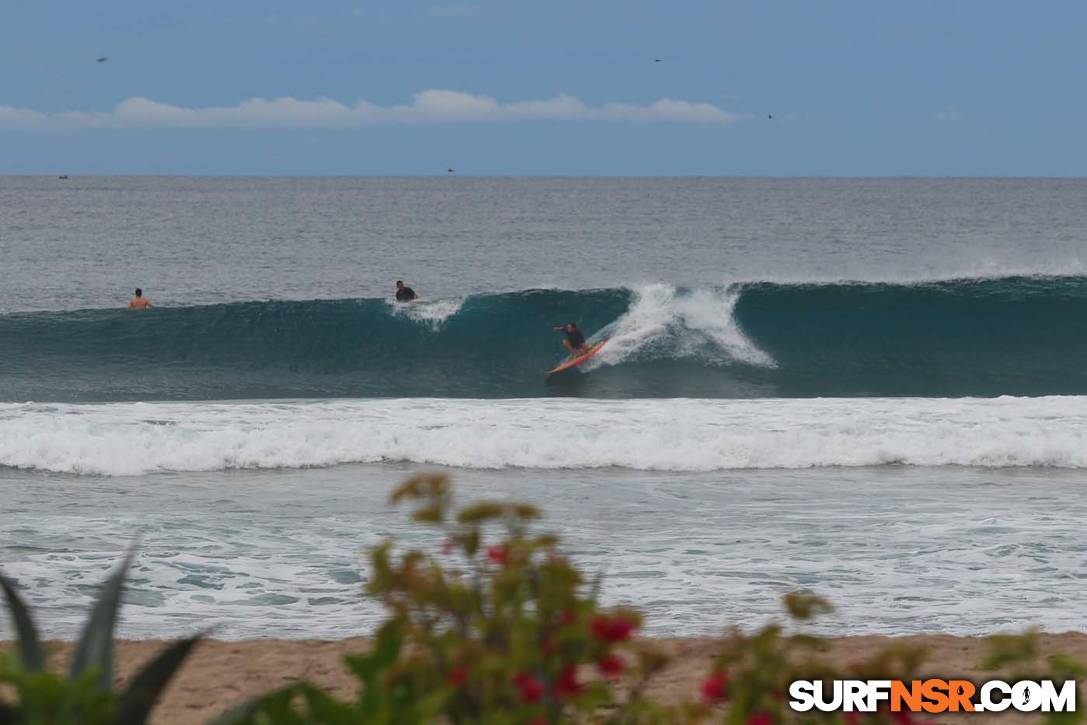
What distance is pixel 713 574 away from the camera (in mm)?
8516

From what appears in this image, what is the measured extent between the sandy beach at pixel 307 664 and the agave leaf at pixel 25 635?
264cm

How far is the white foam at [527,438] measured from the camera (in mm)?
13570

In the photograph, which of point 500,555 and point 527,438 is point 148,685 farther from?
point 527,438

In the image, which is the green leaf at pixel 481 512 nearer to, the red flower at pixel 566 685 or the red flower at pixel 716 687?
the red flower at pixel 566 685

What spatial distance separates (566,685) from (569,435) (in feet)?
39.8

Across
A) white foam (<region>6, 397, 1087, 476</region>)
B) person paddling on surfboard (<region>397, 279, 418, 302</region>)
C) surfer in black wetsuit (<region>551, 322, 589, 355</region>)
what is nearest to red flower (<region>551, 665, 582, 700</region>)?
white foam (<region>6, 397, 1087, 476</region>)

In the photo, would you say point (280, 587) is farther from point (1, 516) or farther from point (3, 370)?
point (3, 370)

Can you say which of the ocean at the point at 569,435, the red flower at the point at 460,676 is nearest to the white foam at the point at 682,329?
the ocean at the point at 569,435

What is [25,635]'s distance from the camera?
2.75m

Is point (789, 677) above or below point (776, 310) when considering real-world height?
below

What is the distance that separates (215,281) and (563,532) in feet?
107

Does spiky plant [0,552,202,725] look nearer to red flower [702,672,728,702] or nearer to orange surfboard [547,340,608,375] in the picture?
red flower [702,672,728,702]

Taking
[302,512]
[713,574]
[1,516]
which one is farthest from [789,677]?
[1,516]

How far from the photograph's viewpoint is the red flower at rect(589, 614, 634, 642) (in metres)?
2.12
